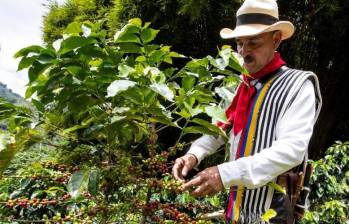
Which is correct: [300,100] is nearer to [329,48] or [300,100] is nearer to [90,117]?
[90,117]

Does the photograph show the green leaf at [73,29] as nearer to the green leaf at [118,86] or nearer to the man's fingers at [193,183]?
the green leaf at [118,86]

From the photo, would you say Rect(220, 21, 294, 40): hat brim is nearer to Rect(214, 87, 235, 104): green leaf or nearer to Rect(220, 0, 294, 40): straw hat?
Rect(220, 0, 294, 40): straw hat

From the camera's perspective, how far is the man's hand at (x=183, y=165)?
1.61m

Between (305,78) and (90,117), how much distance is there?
821mm

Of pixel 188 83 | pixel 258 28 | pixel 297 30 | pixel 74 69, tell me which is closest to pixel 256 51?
pixel 258 28

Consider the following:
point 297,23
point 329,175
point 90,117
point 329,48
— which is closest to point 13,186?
point 90,117

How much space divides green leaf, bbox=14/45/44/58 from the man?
64 cm

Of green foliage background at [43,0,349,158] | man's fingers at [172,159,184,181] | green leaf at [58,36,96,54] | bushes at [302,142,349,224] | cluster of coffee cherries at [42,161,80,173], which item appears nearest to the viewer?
green leaf at [58,36,96,54]

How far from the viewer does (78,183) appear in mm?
1237

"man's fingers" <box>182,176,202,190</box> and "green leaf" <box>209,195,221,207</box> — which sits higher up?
"man's fingers" <box>182,176,202,190</box>

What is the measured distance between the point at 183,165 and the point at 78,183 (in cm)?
60

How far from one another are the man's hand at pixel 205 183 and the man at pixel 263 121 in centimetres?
6

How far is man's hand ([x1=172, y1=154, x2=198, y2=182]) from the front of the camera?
1.61m

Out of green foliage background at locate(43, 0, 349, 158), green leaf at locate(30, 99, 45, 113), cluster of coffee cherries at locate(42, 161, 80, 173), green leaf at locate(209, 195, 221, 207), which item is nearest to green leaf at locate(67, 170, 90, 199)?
cluster of coffee cherries at locate(42, 161, 80, 173)
